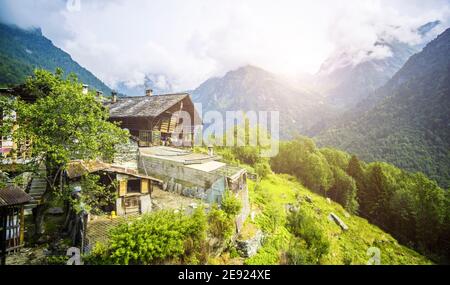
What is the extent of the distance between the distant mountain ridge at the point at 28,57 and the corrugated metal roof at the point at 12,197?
50.3 meters

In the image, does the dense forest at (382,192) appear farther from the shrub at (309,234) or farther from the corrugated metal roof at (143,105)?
the corrugated metal roof at (143,105)

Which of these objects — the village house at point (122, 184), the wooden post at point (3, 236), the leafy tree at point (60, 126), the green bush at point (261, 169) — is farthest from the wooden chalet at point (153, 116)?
the wooden post at point (3, 236)

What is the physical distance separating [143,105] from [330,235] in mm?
25458

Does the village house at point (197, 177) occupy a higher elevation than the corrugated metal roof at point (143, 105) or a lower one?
lower

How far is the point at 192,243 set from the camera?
960 centimetres

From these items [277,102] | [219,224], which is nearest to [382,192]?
[219,224]

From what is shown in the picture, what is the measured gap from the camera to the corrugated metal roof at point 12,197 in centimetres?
992

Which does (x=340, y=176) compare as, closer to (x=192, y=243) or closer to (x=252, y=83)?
(x=192, y=243)

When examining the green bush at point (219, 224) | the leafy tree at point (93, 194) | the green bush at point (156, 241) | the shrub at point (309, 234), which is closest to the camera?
the green bush at point (156, 241)

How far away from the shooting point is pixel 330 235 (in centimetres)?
2481

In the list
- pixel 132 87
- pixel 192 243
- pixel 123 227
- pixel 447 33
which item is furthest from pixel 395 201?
pixel 447 33
